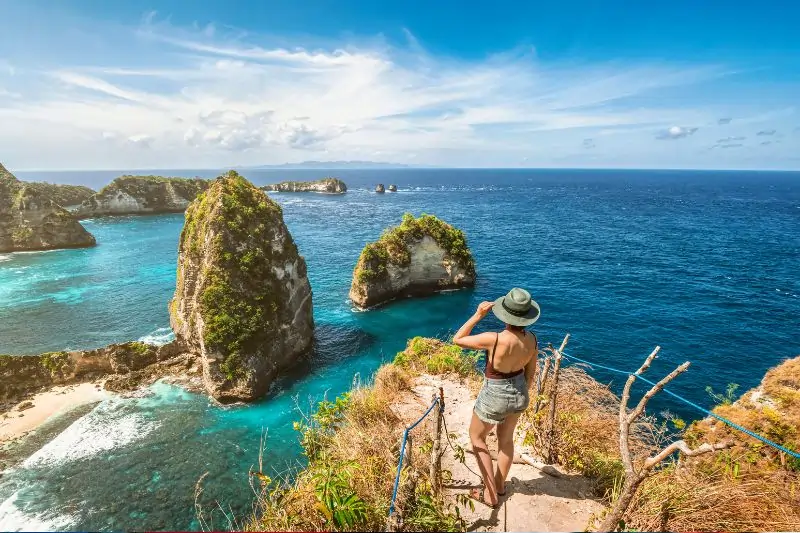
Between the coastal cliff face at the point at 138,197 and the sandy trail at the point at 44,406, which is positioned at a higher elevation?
the coastal cliff face at the point at 138,197

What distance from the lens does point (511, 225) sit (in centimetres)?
7894

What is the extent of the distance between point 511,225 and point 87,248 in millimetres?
77279

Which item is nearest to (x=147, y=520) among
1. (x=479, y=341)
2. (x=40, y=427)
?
(x=40, y=427)

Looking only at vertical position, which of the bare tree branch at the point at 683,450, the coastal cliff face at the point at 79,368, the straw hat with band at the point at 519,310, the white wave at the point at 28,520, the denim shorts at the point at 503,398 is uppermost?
the straw hat with band at the point at 519,310

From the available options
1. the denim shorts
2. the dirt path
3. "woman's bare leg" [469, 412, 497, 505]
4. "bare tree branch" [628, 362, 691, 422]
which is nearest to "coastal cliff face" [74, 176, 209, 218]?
the dirt path

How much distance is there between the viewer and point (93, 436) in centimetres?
2208

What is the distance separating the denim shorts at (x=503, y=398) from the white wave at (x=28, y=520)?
2036 cm

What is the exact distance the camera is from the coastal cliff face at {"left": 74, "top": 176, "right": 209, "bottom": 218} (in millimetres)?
96625

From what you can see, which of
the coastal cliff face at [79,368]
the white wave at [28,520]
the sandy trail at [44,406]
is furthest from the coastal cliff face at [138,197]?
the white wave at [28,520]

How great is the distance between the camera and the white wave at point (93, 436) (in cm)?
2072

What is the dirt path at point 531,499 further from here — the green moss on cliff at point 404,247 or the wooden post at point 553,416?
the green moss on cliff at point 404,247

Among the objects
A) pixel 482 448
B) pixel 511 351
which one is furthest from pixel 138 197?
pixel 511 351

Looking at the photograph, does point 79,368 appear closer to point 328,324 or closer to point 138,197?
point 328,324

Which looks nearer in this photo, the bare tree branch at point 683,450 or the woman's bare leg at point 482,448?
the bare tree branch at point 683,450
